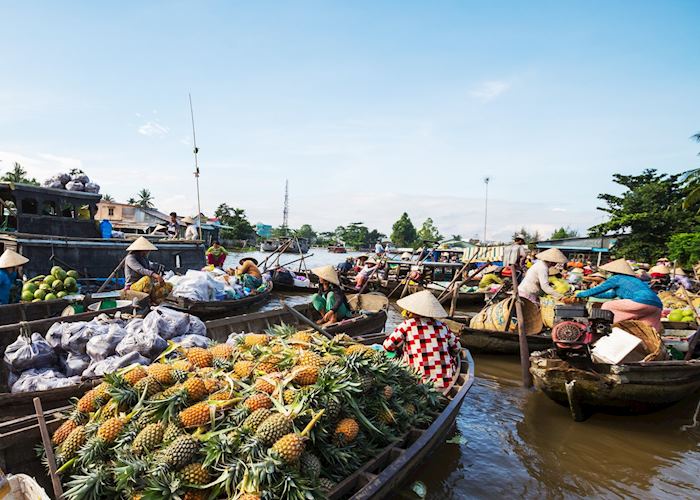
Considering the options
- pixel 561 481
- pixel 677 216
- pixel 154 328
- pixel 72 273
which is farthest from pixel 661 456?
pixel 677 216

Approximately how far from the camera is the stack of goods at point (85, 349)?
14.3 ft

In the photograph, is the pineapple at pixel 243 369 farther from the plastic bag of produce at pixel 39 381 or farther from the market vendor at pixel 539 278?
the market vendor at pixel 539 278

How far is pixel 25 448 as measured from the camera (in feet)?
10.0

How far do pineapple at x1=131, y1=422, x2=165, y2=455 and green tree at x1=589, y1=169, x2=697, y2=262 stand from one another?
29649mm

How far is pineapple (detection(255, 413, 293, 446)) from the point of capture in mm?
2508

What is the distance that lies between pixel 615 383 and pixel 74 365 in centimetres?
637

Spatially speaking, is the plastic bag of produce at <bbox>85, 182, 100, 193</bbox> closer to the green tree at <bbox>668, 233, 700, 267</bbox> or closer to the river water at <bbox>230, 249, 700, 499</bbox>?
the river water at <bbox>230, 249, 700, 499</bbox>

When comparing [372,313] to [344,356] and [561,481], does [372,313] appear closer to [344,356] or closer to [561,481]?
[561,481]

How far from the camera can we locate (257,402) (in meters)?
2.78

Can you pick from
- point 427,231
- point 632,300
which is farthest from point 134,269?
point 427,231

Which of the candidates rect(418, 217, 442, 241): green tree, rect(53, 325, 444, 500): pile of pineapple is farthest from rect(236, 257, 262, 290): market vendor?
rect(418, 217, 442, 241): green tree

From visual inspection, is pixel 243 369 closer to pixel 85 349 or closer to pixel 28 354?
pixel 85 349

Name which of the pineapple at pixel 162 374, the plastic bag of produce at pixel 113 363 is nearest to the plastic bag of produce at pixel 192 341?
the plastic bag of produce at pixel 113 363

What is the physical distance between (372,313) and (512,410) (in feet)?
10.6
